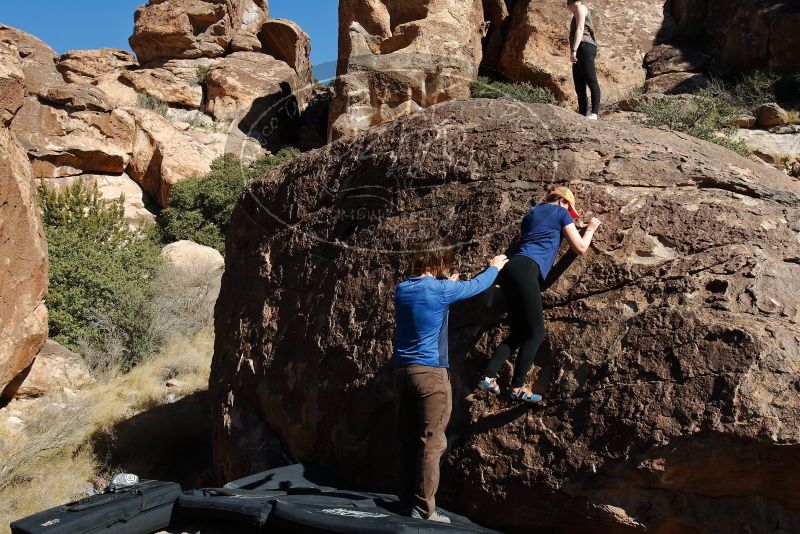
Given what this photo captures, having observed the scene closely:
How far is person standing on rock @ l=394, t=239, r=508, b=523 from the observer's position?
10.5 ft

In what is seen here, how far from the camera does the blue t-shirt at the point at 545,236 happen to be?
11.8 ft

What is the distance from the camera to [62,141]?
17.5 meters

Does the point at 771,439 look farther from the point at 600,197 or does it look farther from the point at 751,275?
the point at 600,197

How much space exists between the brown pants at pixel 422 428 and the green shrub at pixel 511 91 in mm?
12366

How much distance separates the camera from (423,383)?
10.5ft

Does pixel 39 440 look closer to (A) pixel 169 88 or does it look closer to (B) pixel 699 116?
(B) pixel 699 116

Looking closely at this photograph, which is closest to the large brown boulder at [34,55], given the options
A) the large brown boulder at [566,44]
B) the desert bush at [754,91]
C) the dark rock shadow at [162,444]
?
the large brown boulder at [566,44]

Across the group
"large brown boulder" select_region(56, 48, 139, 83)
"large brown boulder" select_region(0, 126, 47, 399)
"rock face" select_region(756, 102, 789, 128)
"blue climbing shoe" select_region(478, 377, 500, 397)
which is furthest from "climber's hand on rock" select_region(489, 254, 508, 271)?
"large brown boulder" select_region(56, 48, 139, 83)

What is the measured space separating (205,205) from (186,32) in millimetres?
8637

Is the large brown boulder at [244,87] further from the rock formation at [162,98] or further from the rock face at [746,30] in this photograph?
the rock face at [746,30]

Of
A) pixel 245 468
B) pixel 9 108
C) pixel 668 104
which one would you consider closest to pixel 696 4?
pixel 668 104

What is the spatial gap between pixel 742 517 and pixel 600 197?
172cm

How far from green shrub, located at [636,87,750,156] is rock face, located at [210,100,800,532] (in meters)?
6.44

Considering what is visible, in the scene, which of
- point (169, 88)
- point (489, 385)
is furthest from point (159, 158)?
point (489, 385)
